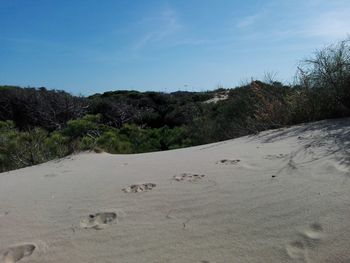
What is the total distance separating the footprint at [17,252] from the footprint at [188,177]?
1617mm

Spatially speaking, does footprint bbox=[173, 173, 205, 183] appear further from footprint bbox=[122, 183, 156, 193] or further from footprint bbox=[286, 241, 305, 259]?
footprint bbox=[286, 241, 305, 259]

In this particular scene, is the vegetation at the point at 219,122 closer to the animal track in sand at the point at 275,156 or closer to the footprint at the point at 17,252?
the animal track in sand at the point at 275,156

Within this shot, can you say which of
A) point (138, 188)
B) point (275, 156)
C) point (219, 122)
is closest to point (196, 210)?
point (138, 188)

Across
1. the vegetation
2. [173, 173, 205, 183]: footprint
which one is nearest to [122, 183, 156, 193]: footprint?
[173, 173, 205, 183]: footprint

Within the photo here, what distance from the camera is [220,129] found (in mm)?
11109

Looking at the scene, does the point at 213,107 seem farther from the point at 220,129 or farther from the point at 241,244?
the point at 241,244

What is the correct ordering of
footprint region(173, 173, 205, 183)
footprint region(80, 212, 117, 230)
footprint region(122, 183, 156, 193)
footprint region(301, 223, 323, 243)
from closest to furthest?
footprint region(301, 223, 323, 243), footprint region(80, 212, 117, 230), footprint region(122, 183, 156, 193), footprint region(173, 173, 205, 183)

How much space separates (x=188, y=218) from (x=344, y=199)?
1106mm

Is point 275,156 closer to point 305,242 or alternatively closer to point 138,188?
point 138,188

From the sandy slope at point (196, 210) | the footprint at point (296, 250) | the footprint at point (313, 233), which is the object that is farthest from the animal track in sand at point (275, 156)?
the footprint at point (296, 250)

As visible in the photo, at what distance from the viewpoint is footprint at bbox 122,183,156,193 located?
4.14 m

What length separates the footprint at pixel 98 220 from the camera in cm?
338

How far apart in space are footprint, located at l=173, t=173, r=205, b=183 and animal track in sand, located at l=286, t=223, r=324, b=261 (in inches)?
61.5

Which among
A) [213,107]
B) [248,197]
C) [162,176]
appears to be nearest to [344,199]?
[248,197]
